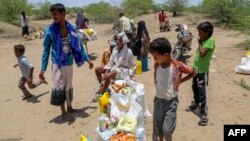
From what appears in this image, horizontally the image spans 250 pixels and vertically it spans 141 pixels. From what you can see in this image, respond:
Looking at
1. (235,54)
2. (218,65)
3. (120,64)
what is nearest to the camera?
(120,64)

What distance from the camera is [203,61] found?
18.3ft

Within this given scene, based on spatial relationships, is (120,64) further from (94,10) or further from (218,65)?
(94,10)

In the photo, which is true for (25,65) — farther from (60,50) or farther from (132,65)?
(132,65)

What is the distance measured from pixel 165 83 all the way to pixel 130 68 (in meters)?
2.40

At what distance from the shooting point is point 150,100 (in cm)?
694

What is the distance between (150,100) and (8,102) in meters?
2.91

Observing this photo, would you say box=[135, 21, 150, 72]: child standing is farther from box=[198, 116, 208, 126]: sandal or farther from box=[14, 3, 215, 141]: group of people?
box=[198, 116, 208, 126]: sandal

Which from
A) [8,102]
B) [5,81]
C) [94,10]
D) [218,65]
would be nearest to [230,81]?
[218,65]

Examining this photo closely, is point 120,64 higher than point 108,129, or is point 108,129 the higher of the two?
point 120,64

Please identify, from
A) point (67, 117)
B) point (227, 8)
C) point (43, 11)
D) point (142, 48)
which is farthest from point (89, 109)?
point (43, 11)

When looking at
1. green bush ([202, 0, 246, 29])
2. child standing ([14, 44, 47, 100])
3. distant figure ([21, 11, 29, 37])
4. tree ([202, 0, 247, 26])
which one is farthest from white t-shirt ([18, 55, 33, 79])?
tree ([202, 0, 247, 26])

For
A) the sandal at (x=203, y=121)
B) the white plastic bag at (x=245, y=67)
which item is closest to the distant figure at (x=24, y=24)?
the white plastic bag at (x=245, y=67)

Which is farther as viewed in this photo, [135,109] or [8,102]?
[8,102]

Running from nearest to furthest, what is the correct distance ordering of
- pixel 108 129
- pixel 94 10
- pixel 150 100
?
pixel 108 129 → pixel 150 100 → pixel 94 10
